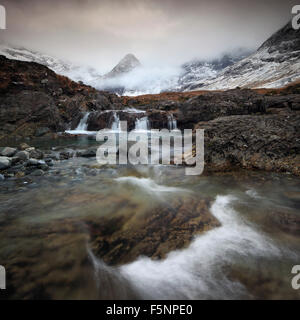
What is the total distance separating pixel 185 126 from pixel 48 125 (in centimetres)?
1574

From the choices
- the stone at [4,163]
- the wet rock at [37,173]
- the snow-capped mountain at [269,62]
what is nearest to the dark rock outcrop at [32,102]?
the stone at [4,163]

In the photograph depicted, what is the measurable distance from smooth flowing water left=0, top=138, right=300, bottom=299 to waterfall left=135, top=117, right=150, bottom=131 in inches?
718

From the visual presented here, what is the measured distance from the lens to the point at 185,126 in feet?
66.6

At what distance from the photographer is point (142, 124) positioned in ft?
73.2

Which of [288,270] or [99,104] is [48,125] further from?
[288,270]

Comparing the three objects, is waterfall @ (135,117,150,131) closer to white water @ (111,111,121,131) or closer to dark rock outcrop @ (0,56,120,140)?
white water @ (111,111,121,131)

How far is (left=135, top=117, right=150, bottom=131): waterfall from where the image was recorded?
2205 centimetres

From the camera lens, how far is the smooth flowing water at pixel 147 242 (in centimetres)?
188

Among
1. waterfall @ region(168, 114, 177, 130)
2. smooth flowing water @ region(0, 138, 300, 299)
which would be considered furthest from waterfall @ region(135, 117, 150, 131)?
smooth flowing water @ region(0, 138, 300, 299)

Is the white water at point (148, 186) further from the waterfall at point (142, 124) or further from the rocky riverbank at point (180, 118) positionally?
the waterfall at point (142, 124)

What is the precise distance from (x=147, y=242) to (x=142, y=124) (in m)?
A: 20.7

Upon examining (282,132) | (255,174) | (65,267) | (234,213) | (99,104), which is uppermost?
(99,104)

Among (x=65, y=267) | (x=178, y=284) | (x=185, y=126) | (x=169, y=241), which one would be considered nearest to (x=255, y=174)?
(x=169, y=241)
